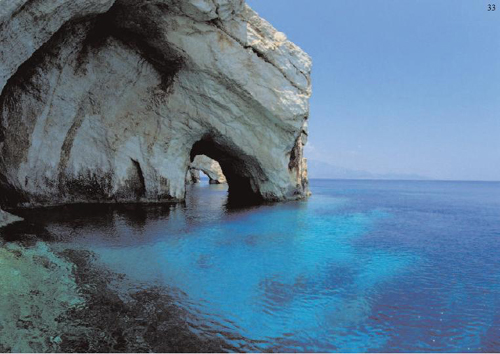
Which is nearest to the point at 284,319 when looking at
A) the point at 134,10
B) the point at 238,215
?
the point at 238,215

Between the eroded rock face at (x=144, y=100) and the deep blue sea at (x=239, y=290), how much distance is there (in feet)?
16.5

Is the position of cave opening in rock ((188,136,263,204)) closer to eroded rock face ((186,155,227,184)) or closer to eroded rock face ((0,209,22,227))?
eroded rock face ((0,209,22,227))

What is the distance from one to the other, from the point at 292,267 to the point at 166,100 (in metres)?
14.7

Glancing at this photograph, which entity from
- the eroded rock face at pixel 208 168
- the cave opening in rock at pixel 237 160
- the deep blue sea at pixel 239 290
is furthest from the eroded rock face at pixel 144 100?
the eroded rock face at pixel 208 168

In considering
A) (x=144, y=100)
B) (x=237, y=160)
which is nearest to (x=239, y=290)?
(x=144, y=100)

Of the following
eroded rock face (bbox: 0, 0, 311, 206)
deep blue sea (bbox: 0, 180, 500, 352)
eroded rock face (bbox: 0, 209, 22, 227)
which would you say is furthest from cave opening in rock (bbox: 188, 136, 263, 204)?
eroded rock face (bbox: 0, 209, 22, 227)

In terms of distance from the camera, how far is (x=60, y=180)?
1778 centimetres

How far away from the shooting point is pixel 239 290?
730 centimetres

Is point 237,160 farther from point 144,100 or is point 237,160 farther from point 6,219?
point 6,219

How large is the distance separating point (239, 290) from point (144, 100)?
15907 millimetres

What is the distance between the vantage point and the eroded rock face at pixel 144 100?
15289 mm

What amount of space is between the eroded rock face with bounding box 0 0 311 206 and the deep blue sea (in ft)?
16.5

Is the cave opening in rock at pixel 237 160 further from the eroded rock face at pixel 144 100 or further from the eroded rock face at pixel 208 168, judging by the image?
the eroded rock face at pixel 208 168

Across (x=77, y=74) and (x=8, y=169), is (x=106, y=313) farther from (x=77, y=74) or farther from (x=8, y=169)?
(x=77, y=74)
